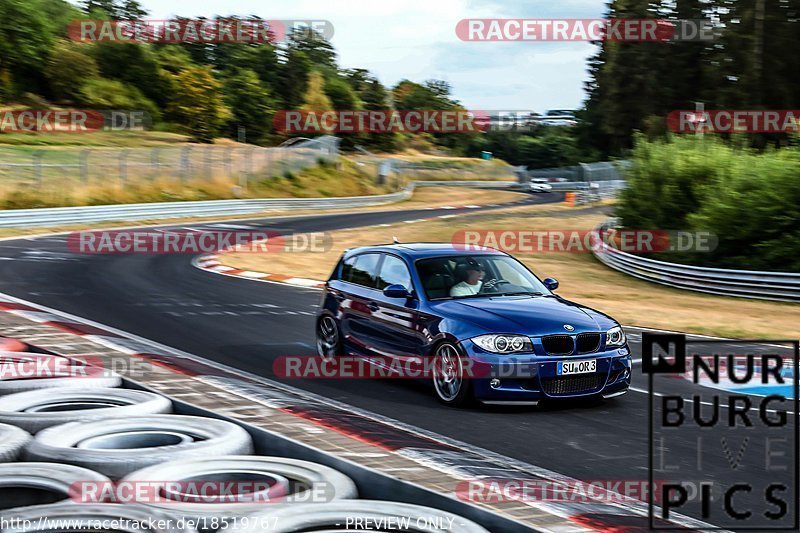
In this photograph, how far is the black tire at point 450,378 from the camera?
365 inches

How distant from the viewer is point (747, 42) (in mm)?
68812

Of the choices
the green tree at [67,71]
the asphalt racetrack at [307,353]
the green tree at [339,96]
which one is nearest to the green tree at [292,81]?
the green tree at [339,96]

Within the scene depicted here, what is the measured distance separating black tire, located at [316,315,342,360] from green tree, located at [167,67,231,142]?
74.5 meters

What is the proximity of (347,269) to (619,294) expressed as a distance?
1550cm

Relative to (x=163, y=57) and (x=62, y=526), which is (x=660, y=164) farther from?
(x=163, y=57)

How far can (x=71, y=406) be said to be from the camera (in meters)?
7.53

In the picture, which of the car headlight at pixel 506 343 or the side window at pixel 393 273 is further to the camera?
the side window at pixel 393 273

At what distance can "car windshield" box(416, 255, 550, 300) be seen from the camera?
10219mm

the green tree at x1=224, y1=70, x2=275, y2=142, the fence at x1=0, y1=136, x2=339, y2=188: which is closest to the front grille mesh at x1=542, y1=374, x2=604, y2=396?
the fence at x1=0, y1=136, x2=339, y2=188

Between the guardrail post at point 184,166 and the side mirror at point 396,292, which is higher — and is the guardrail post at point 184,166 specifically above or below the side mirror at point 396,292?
above

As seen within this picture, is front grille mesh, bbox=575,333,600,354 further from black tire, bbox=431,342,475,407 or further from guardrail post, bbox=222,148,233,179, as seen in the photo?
guardrail post, bbox=222,148,233,179

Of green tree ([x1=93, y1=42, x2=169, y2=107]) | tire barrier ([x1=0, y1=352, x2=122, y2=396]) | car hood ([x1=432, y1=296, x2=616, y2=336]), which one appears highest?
green tree ([x1=93, y1=42, x2=169, y2=107])

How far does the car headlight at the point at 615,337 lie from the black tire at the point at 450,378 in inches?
55.8

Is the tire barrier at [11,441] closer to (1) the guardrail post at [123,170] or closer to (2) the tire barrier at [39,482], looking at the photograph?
(2) the tire barrier at [39,482]
